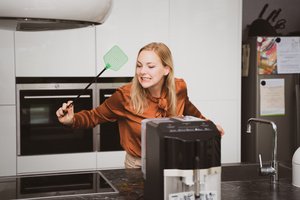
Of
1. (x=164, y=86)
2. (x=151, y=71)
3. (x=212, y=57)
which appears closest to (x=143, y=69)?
(x=151, y=71)

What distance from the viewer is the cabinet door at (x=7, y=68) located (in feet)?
10.8

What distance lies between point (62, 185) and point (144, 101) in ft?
2.61

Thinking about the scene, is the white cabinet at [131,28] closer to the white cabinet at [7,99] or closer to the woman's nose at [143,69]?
the white cabinet at [7,99]

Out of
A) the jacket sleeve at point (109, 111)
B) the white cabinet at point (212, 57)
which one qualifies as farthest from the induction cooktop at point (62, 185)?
the white cabinet at point (212, 57)

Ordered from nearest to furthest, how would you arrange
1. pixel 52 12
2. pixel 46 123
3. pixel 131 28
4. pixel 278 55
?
pixel 52 12
pixel 46 123
pixel 131 28
pixel 278 55

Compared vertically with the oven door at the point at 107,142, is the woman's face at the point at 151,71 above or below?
above

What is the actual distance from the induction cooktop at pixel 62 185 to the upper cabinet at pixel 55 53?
1.31 meters

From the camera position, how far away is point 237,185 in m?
2.02

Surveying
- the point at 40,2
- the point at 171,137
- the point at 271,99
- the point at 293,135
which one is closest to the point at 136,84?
the point at 171,137

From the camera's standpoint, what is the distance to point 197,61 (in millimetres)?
3750

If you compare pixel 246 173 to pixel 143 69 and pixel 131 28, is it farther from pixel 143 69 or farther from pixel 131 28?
pixel 131 28

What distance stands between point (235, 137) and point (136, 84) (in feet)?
4.95

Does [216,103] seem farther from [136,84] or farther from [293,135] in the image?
[136,84]

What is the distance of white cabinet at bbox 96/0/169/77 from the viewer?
351 centimetres
